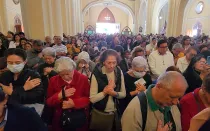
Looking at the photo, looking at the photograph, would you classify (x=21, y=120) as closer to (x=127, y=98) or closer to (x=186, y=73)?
(x=127, y=98)

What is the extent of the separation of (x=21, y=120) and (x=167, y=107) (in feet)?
4.61

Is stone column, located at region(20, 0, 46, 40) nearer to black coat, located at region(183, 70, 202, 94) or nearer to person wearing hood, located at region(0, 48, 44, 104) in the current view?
person wearing hood, located at region(0, 48, 44, 104)

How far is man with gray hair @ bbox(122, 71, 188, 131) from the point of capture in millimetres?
1560

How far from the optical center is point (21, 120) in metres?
1.55

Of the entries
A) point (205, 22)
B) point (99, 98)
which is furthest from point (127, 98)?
point (205, 22)

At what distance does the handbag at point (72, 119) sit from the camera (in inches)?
94.0

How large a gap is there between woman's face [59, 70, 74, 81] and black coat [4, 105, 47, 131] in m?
0.83

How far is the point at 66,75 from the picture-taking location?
2418mm

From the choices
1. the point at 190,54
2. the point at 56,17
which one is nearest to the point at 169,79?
the point at 190,54

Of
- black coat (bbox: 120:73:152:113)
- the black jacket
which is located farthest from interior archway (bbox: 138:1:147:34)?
the black jacket

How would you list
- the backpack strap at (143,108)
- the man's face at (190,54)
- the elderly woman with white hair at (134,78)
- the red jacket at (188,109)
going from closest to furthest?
1. the backpack strap at (143,108)
2. the red jacket at (188,109)
3. the elderly woman with white hair at (134,78)
4. the man's face at (190,54)

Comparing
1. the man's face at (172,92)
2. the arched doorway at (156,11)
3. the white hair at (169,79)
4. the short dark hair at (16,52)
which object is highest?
the arched doorway at (156,11)

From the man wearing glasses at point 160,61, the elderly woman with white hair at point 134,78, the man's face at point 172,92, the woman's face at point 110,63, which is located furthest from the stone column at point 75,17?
the man's face at point 172,92

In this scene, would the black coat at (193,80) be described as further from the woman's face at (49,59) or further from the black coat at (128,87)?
the woman's face at (49,59)
